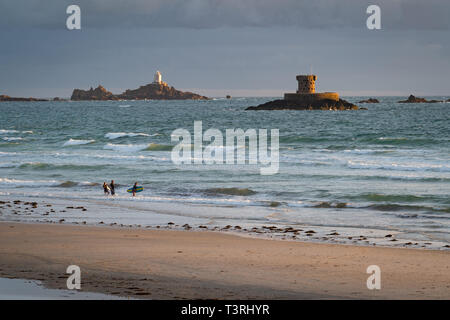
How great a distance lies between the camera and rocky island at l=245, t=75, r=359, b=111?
109438 millimetres

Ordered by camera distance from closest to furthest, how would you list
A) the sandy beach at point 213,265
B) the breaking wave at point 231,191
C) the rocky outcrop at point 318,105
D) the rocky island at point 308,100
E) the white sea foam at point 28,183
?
the sandy beach at point 213,265 < the breaking wave at point 231,191 < the white sea foam at point 28,183 < the rocky outcrop at point 318,105 < the rocky island at point 308,100

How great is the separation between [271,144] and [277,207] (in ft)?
77.8

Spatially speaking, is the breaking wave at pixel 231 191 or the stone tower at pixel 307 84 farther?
the stone tower at pixel 307 84

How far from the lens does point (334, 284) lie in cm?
984

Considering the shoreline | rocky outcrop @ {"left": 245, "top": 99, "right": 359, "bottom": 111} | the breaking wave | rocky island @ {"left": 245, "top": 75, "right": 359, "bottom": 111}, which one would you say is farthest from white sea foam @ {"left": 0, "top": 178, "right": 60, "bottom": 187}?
rocky outcrop @ {"left": 245, "top": 99, "right": 359, "bottom": 111}

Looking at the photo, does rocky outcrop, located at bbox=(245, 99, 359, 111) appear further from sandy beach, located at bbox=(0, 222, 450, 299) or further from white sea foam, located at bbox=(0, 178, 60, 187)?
sandy beach, located at bbox=(0, 222, 450, 299)

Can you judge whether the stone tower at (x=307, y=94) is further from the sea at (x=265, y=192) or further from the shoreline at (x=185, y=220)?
the shoreline at (x=185, y=220)

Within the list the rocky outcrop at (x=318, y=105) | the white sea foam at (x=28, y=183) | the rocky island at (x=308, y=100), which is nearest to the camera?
the white sea foam at (x=28, y=183)

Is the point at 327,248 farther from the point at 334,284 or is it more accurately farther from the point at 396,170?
the point at 396,170

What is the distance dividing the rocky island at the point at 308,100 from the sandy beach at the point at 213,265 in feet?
317

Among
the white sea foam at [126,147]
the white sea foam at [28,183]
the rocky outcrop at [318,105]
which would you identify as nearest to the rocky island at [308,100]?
the rocky outcrop at [318,105]

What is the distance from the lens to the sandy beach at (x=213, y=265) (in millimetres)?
9328

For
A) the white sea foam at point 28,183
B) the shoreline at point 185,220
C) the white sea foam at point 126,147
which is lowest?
the shoreline at point 185,220

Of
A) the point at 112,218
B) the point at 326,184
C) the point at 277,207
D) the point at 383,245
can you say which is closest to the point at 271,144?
the point at 326,184
